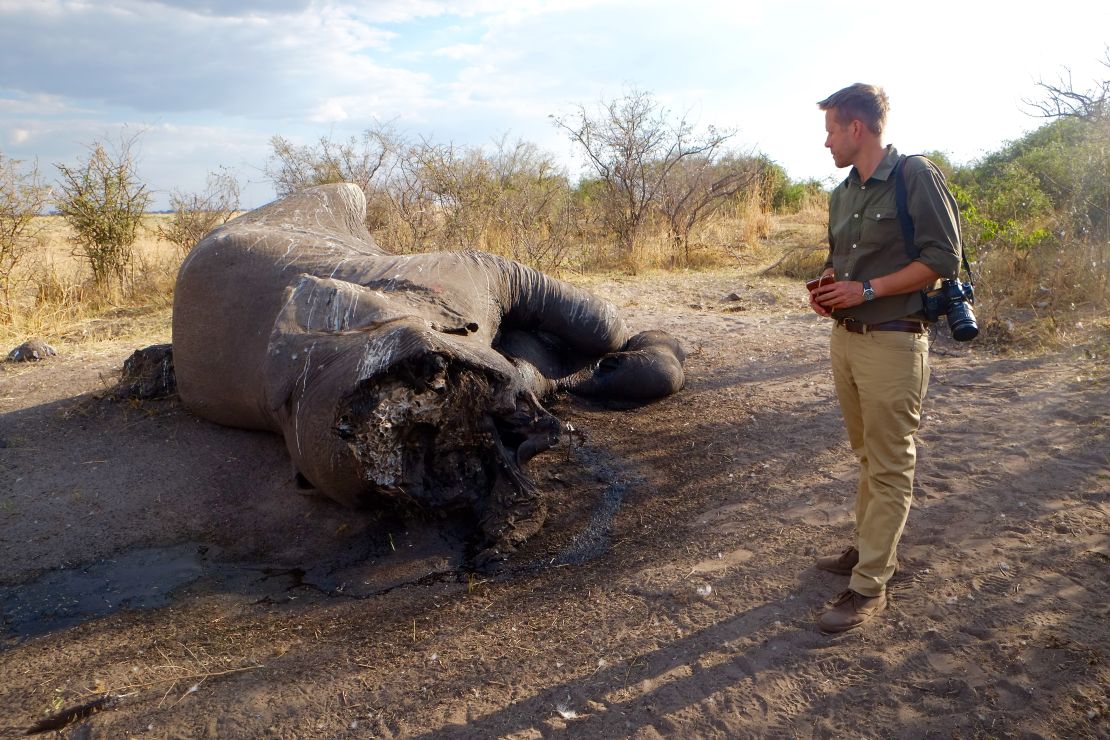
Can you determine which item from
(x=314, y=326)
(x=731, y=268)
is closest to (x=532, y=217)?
(x=731, y=268)

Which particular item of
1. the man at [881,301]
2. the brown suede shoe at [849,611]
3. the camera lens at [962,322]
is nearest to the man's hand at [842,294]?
the man at [881,301]

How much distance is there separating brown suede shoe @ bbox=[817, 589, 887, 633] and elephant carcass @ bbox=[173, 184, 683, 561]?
148 centimetres

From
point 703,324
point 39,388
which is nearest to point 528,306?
point 703,324

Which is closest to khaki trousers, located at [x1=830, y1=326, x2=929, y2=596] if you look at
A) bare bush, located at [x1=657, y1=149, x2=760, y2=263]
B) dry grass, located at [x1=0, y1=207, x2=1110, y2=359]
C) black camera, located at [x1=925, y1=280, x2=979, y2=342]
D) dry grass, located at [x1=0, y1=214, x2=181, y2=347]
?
black camera, located at [x1=925, y1=280, x2=979, y2=342]

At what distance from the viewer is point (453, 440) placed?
144 inches

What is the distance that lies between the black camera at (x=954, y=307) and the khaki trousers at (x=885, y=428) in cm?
11

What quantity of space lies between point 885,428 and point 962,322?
0.44 metres

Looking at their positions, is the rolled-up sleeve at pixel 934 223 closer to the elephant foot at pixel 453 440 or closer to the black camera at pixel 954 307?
Result: the black camera at pixel 954 307

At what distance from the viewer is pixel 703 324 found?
7438 millimetres

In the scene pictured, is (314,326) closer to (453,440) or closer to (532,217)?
(453,440)

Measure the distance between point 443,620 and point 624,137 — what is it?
37.5ft

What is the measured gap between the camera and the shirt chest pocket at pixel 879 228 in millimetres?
2703

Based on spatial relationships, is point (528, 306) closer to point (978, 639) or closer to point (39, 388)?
point (978, 639)

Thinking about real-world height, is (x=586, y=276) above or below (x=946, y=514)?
above
